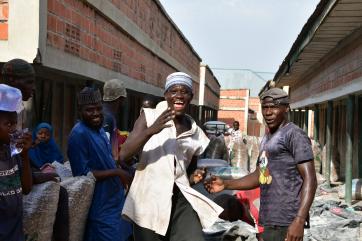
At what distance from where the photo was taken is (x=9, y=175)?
2.55m

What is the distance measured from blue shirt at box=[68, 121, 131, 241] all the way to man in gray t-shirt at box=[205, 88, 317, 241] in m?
1.12

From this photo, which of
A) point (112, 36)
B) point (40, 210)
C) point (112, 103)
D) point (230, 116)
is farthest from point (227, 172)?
point (230, 116)

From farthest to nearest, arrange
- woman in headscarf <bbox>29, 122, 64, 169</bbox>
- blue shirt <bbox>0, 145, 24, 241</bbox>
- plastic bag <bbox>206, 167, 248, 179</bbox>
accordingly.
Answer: plastic bag <bbox>206, 167, 248, 179</bbox> → woman in headscarf <bbox>29, 122, 64, 169</bbox> → blue shirt <bbox>0, 145, 24, 241</bbox>

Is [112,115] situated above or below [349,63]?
below

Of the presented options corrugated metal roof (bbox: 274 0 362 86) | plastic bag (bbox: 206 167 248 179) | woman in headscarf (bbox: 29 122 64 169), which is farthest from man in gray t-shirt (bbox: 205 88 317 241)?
plastic bag (bbox: 206 167 248 179)

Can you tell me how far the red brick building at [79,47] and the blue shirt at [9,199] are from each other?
1.85 m

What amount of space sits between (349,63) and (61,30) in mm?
6663

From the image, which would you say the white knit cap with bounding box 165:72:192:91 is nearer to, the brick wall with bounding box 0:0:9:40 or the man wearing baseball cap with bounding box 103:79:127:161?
the man wearing baseball cap with bounding box 103:79:127:161

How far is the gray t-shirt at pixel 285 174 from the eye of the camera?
345cm

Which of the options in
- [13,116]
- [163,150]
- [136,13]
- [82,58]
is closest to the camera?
[13,116]

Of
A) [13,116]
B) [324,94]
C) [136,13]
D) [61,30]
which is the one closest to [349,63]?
[324,94]

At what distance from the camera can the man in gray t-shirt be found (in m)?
3.39

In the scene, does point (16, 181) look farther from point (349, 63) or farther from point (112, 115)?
point (349, 63)

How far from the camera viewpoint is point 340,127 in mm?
14703
